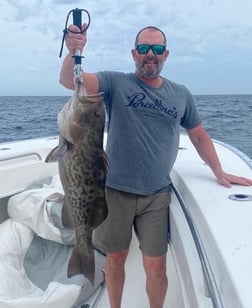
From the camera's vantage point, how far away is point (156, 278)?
307cm

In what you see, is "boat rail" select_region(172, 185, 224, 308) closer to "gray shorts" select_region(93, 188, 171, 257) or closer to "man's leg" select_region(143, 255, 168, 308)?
"gray shorts" select_region(93, 188, 171, 257)

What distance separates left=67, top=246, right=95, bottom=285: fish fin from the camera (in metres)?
2.59

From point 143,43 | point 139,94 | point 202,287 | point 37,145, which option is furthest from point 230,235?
point 37,145

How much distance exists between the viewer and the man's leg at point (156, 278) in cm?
304

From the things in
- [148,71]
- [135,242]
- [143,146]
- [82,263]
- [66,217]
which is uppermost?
[148,71]

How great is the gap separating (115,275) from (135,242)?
1.12 m

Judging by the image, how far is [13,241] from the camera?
3.76 m

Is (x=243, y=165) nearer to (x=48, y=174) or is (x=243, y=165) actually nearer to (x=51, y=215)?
(x=51, y=215)

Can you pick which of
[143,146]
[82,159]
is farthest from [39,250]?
[82,159]

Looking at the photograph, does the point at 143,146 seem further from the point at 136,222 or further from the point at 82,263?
the point at 82,263

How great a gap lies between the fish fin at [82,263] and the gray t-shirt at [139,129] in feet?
1.58

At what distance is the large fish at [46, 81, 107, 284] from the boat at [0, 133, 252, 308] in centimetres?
52

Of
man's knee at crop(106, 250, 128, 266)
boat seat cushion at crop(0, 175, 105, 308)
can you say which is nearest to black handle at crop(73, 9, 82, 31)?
man's knee at crop(106, 250, 128, 266)

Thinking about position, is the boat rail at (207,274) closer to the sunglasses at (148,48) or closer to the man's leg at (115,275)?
the man's leg at (115,275)
